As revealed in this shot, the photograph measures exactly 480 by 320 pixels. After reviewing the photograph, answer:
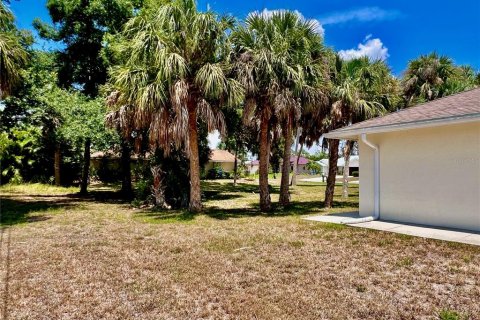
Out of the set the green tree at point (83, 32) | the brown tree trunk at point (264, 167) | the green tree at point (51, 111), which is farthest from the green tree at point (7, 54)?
the brown tree trunk at point (264, 167)

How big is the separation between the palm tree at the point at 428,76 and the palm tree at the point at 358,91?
610cm

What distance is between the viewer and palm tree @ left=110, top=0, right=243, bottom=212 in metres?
10.8

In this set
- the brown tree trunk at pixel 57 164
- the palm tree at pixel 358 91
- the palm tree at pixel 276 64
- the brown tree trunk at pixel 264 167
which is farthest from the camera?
the brown tree trunk at pixel 57 164

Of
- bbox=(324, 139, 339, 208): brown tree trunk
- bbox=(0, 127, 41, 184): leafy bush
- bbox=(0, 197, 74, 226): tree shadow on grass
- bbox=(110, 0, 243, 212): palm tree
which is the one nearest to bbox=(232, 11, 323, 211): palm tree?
bbox=(110, 0, 243, 212): palm tree

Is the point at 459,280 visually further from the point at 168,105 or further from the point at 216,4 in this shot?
the point at 216,4

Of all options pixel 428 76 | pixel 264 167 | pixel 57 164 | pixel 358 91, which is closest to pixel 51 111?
pixel 57 164

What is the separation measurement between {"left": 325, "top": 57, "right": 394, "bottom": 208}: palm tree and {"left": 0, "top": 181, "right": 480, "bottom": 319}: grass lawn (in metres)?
5.94

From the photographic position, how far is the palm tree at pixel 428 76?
18.5m

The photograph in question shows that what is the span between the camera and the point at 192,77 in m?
11.6

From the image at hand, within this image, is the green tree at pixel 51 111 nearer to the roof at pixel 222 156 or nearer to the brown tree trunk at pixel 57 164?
the brown tree trunk at pixel 57 164

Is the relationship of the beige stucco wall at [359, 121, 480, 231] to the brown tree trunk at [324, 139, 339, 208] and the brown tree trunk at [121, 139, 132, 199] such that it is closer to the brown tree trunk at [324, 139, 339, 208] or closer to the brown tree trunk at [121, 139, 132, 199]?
the brown tree trunk at [324, 139, 339, 208]

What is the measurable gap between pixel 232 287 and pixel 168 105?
8314 millimetres

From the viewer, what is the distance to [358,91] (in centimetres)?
1336

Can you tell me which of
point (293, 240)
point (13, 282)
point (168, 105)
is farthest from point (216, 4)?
point (13, 282)
